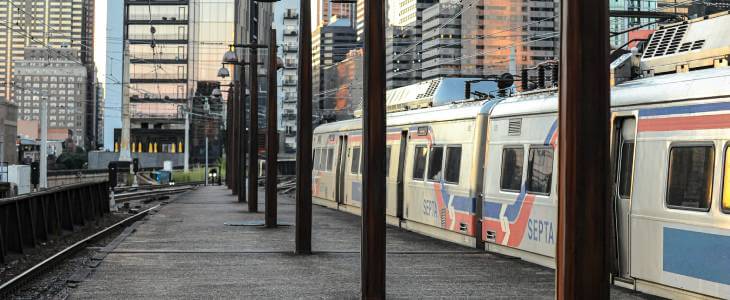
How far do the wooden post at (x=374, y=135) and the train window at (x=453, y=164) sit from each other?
22.1 feet

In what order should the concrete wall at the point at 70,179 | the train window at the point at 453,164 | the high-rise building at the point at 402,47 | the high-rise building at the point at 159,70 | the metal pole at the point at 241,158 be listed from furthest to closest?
1. the high-rise building at the point at 159,70
2. the concrete wall at the point at 70,179
3. the high-rise building at the point at 402,47
4. the metal pole at the point at 241,158
5. the train window at the point at 453,164

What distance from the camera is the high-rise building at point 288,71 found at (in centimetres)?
14250

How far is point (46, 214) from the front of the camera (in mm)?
19234

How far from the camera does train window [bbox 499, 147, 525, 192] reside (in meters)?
14.8

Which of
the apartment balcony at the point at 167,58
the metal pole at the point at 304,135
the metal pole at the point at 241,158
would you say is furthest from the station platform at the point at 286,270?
the apartment balcony at the point at 167,58

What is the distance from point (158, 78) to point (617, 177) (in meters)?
107

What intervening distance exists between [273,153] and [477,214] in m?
5.94

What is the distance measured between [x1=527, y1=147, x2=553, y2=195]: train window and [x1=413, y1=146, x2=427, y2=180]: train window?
17.0 feet

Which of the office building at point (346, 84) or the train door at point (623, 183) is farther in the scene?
the office building at point (346, 84)

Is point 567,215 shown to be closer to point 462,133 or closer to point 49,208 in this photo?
point 462,133

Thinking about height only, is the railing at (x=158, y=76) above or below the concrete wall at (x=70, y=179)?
above

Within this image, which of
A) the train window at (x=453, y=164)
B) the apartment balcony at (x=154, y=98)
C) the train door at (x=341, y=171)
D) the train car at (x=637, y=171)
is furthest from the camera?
the apartment balcony at (x=154, y=98)

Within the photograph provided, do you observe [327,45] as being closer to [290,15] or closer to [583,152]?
[290,15]

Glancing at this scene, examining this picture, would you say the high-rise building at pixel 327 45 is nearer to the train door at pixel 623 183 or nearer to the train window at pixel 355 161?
the train window at pixel 355 161
